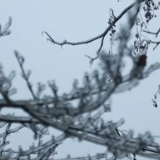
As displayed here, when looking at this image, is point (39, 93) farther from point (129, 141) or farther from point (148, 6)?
point (148, 6)

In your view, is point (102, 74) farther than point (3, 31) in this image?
No

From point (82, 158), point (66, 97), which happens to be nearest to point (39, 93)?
point (66, 97)

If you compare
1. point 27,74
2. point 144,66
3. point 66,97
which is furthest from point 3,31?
point 144,66

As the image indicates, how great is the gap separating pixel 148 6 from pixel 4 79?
4.79m

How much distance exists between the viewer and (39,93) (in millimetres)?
2639

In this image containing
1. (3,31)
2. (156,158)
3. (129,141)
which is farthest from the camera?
(3,31)

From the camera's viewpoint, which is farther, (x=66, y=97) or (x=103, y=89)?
(x=66, y=97)

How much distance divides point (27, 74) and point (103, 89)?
0.64m

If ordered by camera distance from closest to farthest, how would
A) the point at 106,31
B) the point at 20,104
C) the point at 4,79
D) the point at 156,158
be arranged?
the point at 20,104
the point at 4,79
the point at 156,158
the point at 106,31

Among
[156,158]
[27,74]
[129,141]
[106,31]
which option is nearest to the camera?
[27,74]

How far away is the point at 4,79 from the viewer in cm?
254

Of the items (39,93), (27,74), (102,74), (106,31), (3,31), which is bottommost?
(102,74)

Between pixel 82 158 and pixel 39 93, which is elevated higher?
pixel 82 158

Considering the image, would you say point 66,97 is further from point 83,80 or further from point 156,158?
point 156,158
